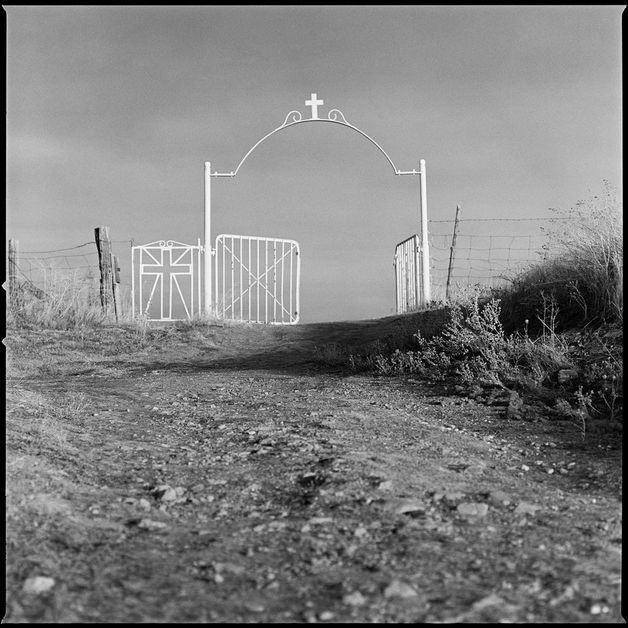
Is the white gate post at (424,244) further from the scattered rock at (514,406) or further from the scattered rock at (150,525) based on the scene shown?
the scattered rock at (150,525)

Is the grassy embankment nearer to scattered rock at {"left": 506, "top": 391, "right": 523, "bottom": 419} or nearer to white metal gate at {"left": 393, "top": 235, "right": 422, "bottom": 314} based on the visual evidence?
scattered rock at {"left": 506, "top": 391, "right": 523, "bottom": 419}

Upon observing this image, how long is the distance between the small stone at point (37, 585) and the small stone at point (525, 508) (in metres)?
2.01

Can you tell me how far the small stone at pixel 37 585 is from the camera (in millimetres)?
2367

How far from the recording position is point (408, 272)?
17297 millimetres

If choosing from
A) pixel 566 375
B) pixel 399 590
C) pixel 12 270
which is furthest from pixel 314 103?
pixel 399 590

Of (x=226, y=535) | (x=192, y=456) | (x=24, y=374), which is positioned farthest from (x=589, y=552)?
(x=24, y=374)

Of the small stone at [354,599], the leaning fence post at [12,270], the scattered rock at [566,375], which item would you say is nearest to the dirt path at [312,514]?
the small stone at [354,599]

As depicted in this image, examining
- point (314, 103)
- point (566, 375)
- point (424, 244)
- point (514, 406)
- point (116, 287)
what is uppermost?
point (314, 103)

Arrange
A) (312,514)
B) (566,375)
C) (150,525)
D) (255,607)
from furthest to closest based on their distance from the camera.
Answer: (566,375), (312,514), (150,525), (255,607)

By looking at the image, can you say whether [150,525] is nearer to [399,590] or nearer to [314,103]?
[399,590]

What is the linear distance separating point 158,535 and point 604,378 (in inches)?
157

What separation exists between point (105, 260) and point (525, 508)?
511 inches

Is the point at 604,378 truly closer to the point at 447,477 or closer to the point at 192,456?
the point at 447,477

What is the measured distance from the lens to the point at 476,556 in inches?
106
